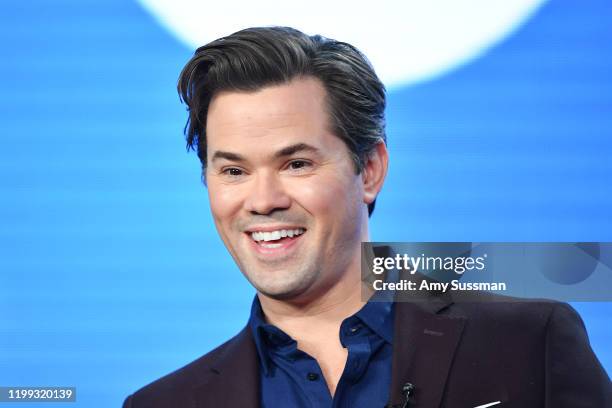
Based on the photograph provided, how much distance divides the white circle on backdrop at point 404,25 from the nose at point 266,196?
0.55m

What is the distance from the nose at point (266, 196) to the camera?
2.53 m

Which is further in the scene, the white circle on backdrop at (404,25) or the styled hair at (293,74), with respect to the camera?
the white circle on backdrop at (404,25)

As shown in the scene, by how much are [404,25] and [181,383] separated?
1.14 metres

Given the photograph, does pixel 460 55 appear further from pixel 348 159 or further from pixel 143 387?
pixel 143 387

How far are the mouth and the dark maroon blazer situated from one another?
26cm

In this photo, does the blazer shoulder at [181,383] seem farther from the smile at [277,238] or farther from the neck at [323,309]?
the smile at [277,238]

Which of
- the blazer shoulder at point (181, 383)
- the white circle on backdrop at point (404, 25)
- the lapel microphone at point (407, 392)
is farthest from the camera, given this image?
the white circle on backdrop at point (404, 25)

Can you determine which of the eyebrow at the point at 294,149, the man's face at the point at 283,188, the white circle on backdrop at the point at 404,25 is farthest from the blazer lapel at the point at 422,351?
the white circle on backdrop at the point at 404,25

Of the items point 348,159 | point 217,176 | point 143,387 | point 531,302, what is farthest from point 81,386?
point 531,302

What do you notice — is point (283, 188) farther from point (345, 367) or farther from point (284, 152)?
point (345, 367)

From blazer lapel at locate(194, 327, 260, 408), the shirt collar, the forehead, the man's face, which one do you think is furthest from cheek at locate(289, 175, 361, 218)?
blazer lapel at locate(194, 327, 260, 408)

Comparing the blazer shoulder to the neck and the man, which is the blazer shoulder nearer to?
the man

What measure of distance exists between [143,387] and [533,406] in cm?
102

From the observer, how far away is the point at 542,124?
2.89 m
